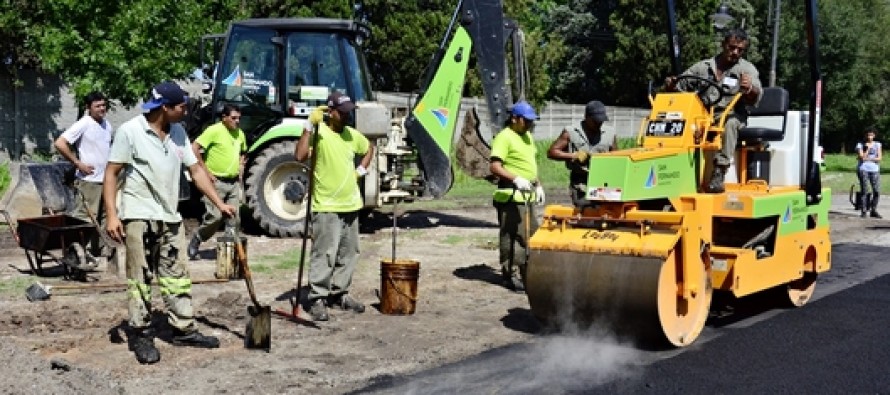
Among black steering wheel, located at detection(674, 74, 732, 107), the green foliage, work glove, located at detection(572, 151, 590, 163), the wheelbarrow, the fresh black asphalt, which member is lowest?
the fresh black asphalt

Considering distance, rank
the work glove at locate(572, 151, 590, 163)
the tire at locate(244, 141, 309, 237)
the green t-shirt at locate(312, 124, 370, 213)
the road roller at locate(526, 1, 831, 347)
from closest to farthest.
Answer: the road roller at locate(526, 1, 831, 347)
the green t-shirt at locate(312, 124, 370, 213)
the work glove at locate(572, 151, 590, 163)
the tire at locate(244, 141, 309, 237)

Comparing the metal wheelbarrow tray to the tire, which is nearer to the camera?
the metal wheelbarrow tray

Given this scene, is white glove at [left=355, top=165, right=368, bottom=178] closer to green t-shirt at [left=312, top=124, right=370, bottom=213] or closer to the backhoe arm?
green t-shirt at [left=312, top=124, right=370, bottom=213]

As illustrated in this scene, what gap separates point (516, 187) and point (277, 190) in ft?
14.4

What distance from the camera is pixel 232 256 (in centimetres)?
971

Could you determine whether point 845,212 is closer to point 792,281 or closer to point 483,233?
point 483,233

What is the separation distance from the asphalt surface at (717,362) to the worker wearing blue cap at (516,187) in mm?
1893

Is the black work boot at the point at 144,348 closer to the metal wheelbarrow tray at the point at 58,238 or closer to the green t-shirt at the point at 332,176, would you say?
the green t-shirt at the point at 332,176

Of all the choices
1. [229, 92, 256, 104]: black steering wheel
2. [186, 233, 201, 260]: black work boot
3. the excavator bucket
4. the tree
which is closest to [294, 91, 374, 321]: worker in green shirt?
[186, 233, 201, 260]: black work boot

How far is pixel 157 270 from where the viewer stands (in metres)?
6.87

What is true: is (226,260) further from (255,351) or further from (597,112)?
(597,112)

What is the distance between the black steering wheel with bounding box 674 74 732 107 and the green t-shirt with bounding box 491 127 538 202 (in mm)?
1647

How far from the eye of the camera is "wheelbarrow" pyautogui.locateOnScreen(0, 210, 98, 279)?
30.5 feet

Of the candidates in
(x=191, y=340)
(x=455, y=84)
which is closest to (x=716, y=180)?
(x=191, y=340)
